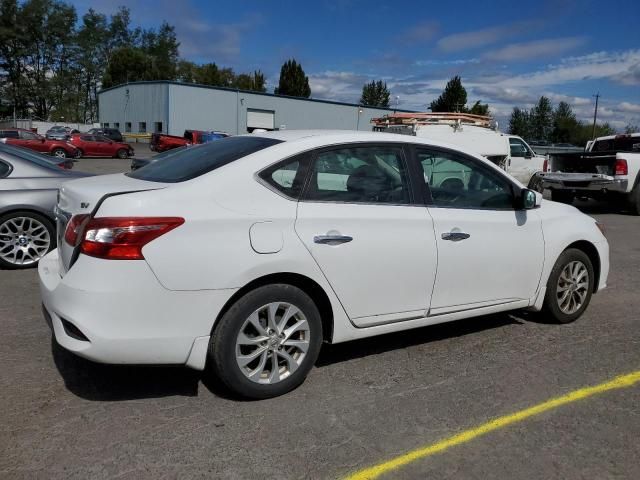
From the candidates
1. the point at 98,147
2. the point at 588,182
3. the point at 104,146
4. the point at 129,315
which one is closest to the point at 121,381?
the point at 129,315

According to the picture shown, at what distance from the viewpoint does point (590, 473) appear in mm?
2818

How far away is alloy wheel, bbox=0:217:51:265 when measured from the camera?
20.6ft

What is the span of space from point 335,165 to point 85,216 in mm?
1540

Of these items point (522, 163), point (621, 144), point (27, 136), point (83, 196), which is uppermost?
point (621, 144)

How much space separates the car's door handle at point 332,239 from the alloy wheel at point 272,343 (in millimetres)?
423

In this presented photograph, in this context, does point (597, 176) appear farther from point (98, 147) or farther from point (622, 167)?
point (98, 147)

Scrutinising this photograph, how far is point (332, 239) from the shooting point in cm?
350

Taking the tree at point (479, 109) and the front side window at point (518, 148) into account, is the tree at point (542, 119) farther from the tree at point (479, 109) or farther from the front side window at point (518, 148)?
the front side window at point (518, 148)

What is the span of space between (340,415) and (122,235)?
158cm

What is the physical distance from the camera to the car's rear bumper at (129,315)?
2.99m

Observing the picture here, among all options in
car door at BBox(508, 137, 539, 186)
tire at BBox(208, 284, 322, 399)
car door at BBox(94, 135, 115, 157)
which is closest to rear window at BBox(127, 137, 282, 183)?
tire at BBox(208, 284, 322, 399)

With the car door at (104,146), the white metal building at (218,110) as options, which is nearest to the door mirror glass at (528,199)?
the car door at (104,146)

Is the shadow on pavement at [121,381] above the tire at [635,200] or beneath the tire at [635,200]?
beneath

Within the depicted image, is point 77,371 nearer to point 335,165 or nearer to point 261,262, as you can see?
point 261,262
